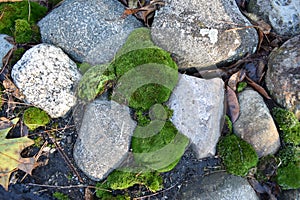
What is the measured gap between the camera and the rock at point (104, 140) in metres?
2.81

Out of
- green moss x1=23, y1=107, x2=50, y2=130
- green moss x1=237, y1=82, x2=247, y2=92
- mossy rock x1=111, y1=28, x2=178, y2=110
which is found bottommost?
green moss x1=237, y1=82, x2=247, y2=92

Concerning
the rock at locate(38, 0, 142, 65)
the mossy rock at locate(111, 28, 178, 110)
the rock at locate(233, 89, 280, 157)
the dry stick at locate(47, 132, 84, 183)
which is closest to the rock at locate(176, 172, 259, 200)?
the rock at locate(233, 89, 280, 157)

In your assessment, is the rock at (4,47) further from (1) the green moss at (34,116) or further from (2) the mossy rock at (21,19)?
(1) the green moss at (34,116)

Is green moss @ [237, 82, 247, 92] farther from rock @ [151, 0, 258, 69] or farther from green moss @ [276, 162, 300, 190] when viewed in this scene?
green moss @ [276, 162, 300, 190]

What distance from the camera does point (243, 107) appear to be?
303 centimetres

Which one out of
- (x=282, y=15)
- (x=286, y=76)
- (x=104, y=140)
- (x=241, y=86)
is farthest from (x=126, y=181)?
(x=282, y=15)

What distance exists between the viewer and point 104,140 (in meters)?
2.83

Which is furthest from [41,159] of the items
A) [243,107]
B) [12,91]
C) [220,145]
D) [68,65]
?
[243,107]

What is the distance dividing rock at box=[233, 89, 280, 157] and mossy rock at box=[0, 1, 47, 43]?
2.01m

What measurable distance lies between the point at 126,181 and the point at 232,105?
1139 mm

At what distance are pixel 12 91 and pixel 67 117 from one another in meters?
0.52

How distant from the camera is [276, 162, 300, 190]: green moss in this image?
2867 millimetres

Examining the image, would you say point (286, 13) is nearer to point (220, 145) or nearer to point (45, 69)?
point (220, 145)

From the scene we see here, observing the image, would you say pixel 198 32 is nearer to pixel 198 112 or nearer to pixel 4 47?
pixel 198 112
